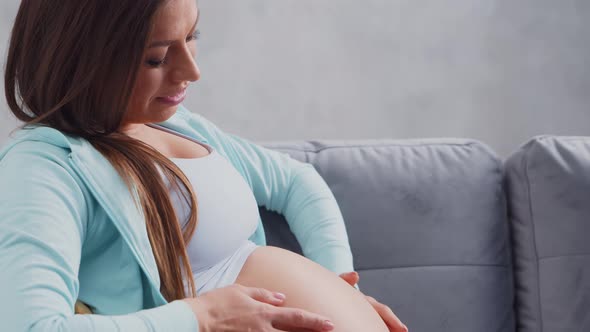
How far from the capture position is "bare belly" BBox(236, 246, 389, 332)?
3.53 feet

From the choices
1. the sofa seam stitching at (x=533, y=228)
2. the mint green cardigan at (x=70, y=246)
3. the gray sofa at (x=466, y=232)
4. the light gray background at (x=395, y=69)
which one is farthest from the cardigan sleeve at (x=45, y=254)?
the light gray background at (x=395, y=69)

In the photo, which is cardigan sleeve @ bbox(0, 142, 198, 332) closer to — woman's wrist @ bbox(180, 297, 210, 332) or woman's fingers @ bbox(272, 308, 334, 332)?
woman's wrist @ bbox(180, 297, 210, 332)

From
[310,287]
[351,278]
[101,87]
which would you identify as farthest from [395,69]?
[101,87]

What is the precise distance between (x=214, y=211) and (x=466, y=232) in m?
0.64

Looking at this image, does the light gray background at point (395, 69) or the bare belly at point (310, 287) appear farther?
the light gray background at point (395, 69)

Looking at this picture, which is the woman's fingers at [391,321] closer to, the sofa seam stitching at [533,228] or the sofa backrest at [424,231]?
the sofa backrest at [424,231]

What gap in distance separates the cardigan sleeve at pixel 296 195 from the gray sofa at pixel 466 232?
2.9 inches

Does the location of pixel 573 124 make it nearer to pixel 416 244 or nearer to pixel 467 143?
pixel 467 143

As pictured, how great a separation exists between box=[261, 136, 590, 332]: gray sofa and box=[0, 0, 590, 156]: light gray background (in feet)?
1.91

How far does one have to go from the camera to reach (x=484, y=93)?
2336mm

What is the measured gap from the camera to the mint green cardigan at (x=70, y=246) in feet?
2.83

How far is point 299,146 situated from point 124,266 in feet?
2.13

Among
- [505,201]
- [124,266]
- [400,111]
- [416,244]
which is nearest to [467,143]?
[505,201]

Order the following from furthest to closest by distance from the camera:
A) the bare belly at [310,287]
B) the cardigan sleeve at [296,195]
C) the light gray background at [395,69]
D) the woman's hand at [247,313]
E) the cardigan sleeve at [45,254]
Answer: the light gray background at [395,69] → the cardigan sleeve at [296,195] → the bare belly at [310,287] → the woman's hand at [247,313] → the cardigan sleeve at [45,254]
